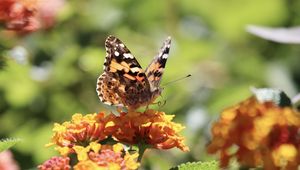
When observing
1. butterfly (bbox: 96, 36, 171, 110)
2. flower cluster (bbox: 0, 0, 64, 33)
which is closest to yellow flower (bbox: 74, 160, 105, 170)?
butterfly (bbox: 96, 36, 171, 110)

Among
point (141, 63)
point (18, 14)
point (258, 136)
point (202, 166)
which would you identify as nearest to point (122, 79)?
point (18, 14)

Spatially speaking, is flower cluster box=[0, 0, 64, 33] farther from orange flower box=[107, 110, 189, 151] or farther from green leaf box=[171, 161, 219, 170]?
green leaf box=[171, 161, 219, 170]

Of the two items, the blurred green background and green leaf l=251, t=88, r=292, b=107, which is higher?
the blurred green background

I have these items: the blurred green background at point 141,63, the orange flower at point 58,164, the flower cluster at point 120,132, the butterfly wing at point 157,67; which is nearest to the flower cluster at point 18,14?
the butterfly wing at point 157,67

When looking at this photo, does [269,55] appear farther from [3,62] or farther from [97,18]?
[3,62]

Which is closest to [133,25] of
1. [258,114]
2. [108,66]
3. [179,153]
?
[179,153]
